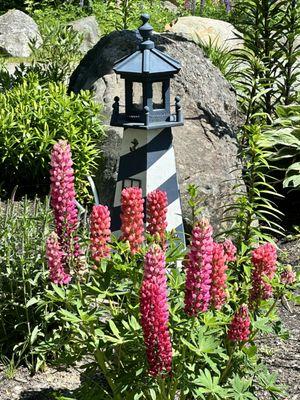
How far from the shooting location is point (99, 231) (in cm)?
351

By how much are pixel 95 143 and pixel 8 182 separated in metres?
0.87

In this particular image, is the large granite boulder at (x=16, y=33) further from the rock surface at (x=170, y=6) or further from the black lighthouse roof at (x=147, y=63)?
the black lighthouse roof at (x=147, y=63)

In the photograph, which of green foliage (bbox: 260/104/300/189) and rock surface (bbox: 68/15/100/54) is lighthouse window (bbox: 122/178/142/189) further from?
rock surface (bbox: 68/15/100/54)

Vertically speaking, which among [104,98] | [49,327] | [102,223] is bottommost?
[49,327]

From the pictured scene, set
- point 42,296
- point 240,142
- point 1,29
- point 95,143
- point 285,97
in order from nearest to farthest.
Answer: point 42,296
point 240,142
point 95,143
point 285,97
point 1,29

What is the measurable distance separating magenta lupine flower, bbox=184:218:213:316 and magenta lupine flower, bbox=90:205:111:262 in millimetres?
555

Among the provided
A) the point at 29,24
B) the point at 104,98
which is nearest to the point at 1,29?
the point at 29,24

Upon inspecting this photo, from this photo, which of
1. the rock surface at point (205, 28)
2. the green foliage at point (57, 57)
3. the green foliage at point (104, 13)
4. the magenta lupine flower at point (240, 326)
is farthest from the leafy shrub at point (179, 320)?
the green foliage at point (104, 13)

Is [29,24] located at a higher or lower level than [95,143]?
higher

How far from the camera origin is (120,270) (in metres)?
3.52

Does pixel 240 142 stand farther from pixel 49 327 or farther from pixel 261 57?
pixel 49 327

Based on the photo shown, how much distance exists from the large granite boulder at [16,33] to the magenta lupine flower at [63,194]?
32.8ft

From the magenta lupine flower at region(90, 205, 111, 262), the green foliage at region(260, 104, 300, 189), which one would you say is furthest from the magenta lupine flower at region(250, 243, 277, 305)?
the green foliage at region(260, 104, 300, 189)

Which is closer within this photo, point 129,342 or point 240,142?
point 129,342
